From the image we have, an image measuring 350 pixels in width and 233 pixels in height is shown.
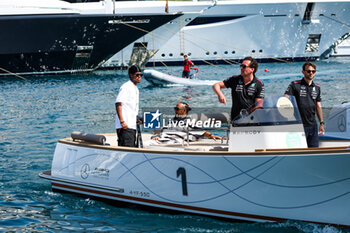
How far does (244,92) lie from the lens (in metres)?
7.01

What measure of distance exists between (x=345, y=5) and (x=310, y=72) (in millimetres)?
43556

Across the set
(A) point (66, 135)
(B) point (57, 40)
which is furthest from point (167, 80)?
(A) point (66, 135)

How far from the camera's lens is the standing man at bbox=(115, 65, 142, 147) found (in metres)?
7.66

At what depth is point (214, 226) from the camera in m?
6.92

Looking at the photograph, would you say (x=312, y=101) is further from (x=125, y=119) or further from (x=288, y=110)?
(x=125, y=119)

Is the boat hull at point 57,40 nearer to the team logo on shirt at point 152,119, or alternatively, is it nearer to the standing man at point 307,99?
the team logo on shirt at point 152,119

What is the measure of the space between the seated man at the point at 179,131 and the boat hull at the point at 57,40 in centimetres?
2546

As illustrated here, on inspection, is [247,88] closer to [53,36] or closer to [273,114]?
[273,114]

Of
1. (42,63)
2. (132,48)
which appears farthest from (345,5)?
(42,63)

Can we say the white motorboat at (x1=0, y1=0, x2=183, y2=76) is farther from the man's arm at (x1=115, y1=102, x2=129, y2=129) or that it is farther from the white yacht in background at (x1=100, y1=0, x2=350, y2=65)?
the man's arm at (x1=115, y1=102, x2=129, y2=129)

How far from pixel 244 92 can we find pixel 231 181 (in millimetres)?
1156

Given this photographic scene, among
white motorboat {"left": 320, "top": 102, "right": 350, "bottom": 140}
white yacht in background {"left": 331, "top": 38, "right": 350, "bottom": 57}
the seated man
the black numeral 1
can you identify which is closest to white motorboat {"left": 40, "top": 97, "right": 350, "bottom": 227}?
the black numeral 1

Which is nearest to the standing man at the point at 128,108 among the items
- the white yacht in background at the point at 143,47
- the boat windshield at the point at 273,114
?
the boat windshield at the point at 273,114

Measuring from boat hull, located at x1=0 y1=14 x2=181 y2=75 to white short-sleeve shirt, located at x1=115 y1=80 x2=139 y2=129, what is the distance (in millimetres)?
25306
